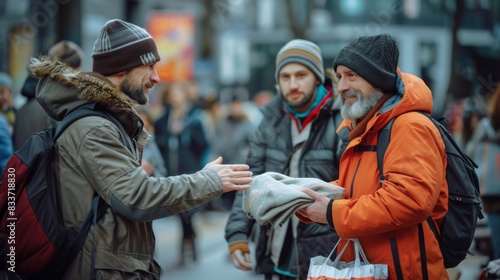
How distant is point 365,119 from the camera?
12.0ft

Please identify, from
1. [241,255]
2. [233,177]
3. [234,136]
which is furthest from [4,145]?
[234,136]

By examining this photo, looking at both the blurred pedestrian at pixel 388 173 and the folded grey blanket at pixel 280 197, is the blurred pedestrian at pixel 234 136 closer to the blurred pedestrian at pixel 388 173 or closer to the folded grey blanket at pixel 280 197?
the folded grey blanket at pixel 280 197

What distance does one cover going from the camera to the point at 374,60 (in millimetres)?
3621

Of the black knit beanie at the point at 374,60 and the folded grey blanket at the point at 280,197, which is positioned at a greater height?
the black knit beanie at the point at 374,60

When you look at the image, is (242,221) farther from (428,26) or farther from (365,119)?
(428,26)

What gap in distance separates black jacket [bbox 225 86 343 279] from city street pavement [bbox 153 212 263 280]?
4.53m

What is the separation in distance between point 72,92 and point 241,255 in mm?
1715

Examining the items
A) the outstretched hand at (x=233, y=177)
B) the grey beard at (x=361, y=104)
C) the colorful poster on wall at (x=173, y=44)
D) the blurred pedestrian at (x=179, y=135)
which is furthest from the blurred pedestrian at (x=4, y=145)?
the colorful poster on wall at (x=173, y=44)

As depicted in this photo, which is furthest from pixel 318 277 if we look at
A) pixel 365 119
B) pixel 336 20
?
pixel 336 20

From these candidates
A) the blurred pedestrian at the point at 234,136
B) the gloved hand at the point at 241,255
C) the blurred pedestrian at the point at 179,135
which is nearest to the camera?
the gloved hand at the point at 241,255

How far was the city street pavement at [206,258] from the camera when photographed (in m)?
9.75

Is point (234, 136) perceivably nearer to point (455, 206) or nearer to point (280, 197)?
point (280, 197)

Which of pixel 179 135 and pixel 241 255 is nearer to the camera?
pixel 241 255

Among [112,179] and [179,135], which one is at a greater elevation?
[112,179]
